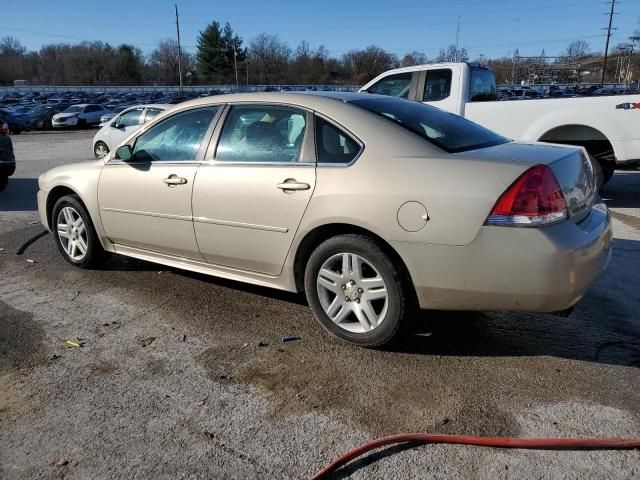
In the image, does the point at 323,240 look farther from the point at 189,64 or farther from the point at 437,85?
the point at 189,64

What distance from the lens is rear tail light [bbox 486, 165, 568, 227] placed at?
2789 mm

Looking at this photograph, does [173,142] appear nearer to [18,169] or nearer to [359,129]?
[359,129]

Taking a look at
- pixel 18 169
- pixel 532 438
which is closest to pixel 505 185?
pixel 532 438

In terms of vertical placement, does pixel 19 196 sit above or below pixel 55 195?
below

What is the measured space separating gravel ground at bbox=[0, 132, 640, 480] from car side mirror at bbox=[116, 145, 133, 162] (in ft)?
→ 3.64

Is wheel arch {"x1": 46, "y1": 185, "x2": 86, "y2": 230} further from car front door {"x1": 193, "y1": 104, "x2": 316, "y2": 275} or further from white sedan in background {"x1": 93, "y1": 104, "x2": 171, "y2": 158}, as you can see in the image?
white sedan in background {"x1": 93, "y1": 104, "x2": 171, "y2": 158}

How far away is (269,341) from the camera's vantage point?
3.57m

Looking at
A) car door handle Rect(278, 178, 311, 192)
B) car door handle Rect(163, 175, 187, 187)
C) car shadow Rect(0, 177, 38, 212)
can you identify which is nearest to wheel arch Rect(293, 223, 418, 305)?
car door handle Rect(278, 178, 311, 192)

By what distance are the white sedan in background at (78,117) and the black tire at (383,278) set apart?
3227 centimetres

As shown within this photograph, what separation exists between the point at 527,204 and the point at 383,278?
0.90m

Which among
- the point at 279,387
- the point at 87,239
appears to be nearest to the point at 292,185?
the point at 279,387

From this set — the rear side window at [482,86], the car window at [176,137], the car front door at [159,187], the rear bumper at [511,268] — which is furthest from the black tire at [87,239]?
the rear side window at [482,86]

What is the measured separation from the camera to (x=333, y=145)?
343cm

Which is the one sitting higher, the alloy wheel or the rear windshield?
the rear windshield
